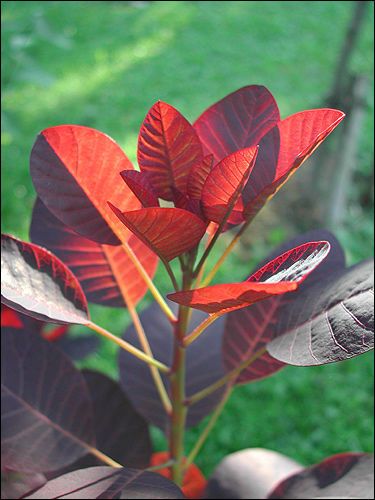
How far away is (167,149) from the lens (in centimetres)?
75

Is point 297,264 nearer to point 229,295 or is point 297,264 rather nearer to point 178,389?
point 229,295

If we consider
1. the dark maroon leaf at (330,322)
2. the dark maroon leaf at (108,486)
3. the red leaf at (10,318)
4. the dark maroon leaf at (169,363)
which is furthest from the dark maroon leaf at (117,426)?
the dark maroon leaf at (330,322)

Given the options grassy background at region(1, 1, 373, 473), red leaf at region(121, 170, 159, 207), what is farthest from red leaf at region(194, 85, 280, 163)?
grassy background at region(1, 1, 373, 473)

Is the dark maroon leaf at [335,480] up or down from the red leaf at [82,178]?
→ down

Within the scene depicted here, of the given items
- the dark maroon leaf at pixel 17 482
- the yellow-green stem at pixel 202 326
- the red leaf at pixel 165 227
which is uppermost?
the red leaf at pixel 165 227

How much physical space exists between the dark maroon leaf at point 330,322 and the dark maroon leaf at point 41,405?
1.16 feet

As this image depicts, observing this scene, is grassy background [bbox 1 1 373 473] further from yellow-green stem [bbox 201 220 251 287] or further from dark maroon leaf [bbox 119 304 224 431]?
yellow-green stem [bbox 201 220 251 287]

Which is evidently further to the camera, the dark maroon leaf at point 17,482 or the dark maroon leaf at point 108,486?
the dark maroon leaf at point 17,482

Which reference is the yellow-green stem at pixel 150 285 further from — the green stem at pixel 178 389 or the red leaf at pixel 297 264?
the red leaf at pixel 297 264

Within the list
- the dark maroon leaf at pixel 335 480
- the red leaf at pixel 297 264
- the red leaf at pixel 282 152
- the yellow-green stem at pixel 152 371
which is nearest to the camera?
the red leaf at pixel 297 264

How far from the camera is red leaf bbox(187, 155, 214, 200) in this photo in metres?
0.73

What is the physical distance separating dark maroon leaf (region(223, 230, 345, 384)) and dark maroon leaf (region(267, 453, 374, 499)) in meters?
0.17

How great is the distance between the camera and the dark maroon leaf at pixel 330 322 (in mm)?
695

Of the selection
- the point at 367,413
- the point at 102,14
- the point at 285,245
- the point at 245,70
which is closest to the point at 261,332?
the point at 285,245
